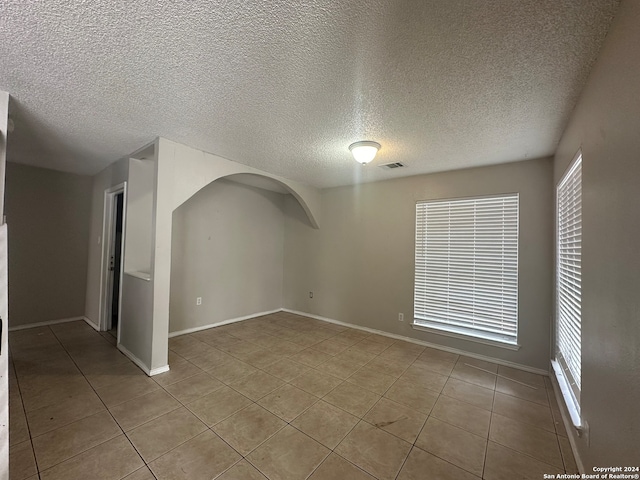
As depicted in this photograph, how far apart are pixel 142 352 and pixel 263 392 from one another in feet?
4.72

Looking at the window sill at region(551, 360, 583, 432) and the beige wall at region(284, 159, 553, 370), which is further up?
the beige wall at region(284, 159, 553, 370)

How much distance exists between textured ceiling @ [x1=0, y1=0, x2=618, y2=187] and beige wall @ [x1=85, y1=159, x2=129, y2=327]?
106 centimetres

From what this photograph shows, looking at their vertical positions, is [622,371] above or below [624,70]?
below

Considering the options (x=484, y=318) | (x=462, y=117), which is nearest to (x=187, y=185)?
(x=462, y=117)

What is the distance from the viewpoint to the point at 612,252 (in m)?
1.18

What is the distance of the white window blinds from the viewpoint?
1798 millimetres

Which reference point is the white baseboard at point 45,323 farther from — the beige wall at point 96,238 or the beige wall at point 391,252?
the beige wall at point 391,252

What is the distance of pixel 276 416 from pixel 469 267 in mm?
2778

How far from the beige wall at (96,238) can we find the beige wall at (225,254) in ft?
3.57

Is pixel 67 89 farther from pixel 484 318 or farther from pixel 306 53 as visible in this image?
pixel 484 318

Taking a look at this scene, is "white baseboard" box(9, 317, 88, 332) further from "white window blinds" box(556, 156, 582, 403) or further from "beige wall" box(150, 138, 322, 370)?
"white window blinds" box(556, 156, 582, 403)

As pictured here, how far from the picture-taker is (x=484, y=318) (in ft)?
10.3

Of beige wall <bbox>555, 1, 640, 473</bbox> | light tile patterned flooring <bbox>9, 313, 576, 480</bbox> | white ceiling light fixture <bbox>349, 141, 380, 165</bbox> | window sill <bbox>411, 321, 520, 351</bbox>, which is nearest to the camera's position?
beige wall <bbox>555, 1, 640, 473</bbox>

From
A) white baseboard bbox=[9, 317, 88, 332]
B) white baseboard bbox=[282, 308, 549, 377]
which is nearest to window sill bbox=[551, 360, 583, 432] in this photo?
white baseboard bbox=[282, 308, 549, 377]
